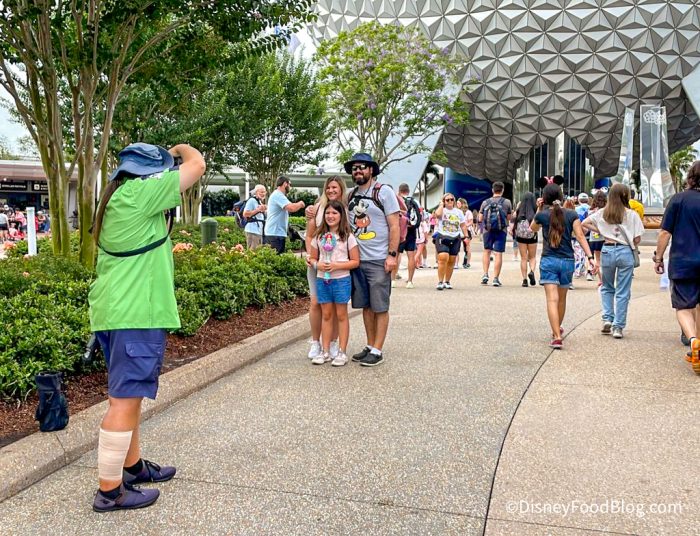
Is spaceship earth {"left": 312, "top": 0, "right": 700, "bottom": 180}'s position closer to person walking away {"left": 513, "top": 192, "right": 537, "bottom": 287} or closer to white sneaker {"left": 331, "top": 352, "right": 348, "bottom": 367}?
person walking away {"left": 513, "top": 192, "right": 537, "bottom": 287}

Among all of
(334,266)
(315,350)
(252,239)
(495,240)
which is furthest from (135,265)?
(252,239)

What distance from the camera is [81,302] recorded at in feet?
19.5

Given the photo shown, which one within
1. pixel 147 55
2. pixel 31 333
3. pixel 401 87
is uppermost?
pixel 401 87

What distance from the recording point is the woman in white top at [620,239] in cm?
723

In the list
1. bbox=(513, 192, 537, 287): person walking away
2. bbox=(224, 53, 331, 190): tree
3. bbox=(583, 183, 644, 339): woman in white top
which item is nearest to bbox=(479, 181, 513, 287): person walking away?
bbox=(513, 192, 537, 287): person walking away

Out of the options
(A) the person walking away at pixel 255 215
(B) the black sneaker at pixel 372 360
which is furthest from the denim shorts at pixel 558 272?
(A) the person walking away at pixel 255 215

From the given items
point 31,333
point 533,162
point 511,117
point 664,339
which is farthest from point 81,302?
point 533,162

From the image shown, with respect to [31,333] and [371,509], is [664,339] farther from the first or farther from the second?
[31,333]

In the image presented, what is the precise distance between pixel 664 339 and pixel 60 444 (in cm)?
605

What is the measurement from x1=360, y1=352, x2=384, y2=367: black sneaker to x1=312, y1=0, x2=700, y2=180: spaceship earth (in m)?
33.4

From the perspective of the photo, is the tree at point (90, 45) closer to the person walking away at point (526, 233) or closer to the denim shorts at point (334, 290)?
the denim shorts at point (334, 290)

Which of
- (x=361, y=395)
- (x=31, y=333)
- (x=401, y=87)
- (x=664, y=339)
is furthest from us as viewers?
(x=401, y=87)

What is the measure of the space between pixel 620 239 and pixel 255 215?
23.8ft

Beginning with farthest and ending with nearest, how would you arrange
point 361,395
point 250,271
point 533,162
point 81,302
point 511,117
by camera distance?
point 533,162 → point 511,117 → point 250,271 → point 81,302 → point 361,395
